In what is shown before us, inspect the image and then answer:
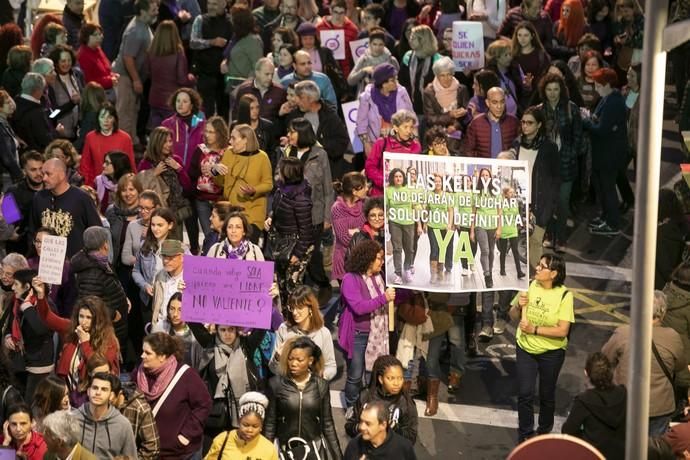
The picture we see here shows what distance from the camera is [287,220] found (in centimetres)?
1447

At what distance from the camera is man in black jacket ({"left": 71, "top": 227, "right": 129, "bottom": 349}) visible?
1319 centimetres

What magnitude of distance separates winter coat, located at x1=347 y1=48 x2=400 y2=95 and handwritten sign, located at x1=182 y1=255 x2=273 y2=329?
6555 millimetres

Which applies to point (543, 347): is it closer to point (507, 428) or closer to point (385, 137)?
point (507, 428)

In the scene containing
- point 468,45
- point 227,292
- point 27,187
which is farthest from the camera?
point 468,45

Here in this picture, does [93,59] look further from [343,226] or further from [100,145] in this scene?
[343,226]

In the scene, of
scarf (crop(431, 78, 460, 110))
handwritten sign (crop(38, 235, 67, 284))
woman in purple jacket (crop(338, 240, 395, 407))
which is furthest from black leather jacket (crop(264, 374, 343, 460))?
scarf (crop(431, 78, 460, 110))

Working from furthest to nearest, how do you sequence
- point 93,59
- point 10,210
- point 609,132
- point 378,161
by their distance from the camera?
point 93,59 → point 609,132 → point 378,161 → point 10,210

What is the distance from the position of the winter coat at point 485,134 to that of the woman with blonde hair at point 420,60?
2.07 meters

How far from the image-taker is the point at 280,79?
18.4 m

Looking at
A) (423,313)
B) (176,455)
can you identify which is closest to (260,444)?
(176,455)

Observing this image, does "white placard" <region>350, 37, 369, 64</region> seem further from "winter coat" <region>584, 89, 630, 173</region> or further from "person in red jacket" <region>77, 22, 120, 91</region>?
"winter coat" <region>584, 89, 630, 173</region>

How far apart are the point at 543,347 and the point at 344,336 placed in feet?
5.65

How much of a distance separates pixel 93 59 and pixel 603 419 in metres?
10.1

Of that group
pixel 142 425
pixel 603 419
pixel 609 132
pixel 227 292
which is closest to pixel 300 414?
pixel 142 425
